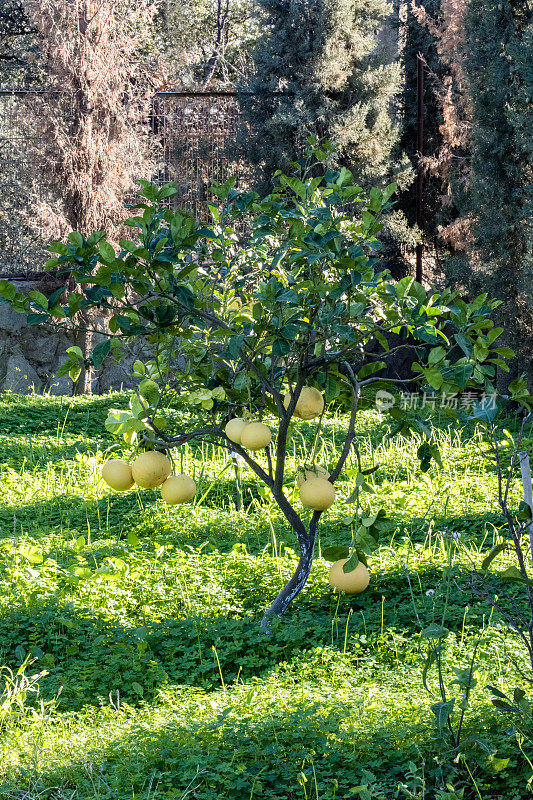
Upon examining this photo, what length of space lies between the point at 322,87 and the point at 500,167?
2.73 m

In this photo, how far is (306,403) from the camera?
2.82 meters

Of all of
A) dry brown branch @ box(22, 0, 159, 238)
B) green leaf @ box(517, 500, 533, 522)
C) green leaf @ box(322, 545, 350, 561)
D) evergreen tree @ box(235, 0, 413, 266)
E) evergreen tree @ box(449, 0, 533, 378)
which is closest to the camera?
green leaf @ box(517, 500, 533, 522)

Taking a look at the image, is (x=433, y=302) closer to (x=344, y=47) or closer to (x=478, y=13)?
(x=478, y=13)

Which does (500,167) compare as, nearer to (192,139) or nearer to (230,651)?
(192,139)

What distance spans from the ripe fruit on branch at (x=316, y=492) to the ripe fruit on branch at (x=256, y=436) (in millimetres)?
234

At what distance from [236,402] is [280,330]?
1.78 ft

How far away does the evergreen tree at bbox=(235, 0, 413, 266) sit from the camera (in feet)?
31.4

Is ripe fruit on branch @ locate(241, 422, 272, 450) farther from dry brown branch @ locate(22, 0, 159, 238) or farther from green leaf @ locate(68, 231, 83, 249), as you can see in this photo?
dry brown branch @ locate(22, 0, 159, 238)

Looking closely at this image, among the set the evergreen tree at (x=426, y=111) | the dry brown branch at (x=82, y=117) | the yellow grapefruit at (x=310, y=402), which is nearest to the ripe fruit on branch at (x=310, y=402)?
the yellow grapefruit at (x=310, y=402)

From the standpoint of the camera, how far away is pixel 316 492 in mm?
2701

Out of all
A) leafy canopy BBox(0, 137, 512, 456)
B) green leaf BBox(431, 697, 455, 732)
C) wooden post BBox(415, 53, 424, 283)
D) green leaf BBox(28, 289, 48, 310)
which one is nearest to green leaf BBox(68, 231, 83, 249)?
leafy canopy BBox(0, 137, 512, 456)

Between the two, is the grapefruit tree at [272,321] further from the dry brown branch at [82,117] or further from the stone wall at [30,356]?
the stone wall at [30,356]

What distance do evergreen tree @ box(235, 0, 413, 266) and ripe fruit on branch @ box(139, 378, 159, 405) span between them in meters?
7.56

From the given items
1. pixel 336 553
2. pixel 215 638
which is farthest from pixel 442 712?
pixel 215 638
